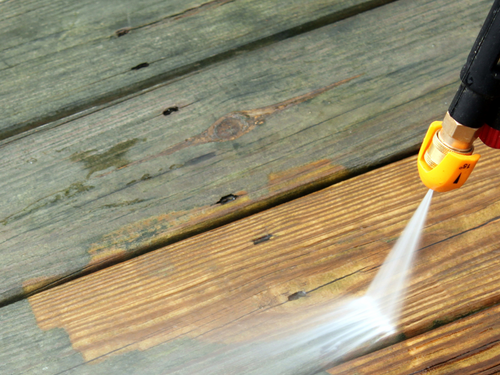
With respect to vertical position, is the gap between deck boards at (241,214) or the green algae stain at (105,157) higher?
the green algae stain at (105,157)

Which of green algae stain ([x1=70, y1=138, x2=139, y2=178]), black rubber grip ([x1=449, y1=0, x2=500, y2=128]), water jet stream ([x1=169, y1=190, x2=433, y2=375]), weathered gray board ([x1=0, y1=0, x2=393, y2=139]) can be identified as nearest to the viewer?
black rubber grip ([x1=449, y1=0, x2=500, y2=128])

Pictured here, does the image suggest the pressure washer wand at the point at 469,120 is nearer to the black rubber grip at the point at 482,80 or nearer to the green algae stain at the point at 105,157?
the black rubber grip at the point at 482,80

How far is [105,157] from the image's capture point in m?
1.05

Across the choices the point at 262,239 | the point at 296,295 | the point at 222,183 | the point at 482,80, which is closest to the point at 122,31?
the point at 222,183

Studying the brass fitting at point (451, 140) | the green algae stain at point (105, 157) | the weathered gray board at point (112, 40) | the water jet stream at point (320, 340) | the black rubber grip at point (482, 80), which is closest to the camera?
the black rubber grip at point (482, 80)

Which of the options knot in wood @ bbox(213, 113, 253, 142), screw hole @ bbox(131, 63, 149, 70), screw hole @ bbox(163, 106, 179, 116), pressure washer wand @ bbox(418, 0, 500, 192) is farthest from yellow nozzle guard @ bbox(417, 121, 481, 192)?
screw hole @ bbox(131, 63, 149, 70)

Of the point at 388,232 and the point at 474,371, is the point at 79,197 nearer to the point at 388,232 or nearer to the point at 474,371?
the point at 388,232

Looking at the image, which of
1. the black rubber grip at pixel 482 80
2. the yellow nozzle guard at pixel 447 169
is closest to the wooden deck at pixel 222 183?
the yellow nozzle guard at pixel 447 169

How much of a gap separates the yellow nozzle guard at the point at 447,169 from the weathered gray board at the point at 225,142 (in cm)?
23

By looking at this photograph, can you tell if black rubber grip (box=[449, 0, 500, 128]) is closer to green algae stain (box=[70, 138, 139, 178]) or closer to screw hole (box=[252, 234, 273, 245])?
screw hole (box=[252, 234, 273, 245])

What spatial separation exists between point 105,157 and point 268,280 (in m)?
0.44

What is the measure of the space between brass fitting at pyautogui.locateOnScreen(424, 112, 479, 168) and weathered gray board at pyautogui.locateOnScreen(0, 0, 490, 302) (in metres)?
0.25

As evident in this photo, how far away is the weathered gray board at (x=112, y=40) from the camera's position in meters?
1.14

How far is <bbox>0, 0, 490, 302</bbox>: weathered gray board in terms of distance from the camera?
3.18ft
